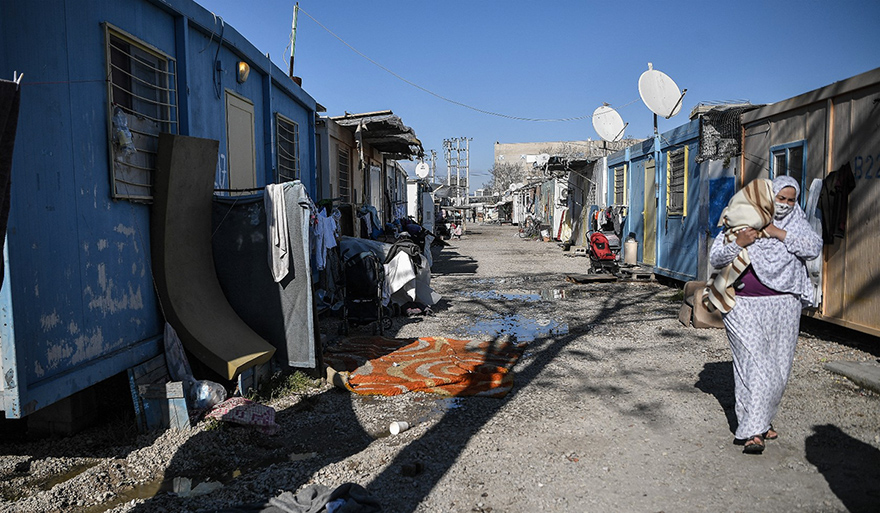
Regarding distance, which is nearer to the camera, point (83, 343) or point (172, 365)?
point (83, 343)

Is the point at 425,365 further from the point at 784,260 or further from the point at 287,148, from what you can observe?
the point at 287,148

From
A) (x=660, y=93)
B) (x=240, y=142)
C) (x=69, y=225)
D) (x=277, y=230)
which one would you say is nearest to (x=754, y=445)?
(x=277, y=230)

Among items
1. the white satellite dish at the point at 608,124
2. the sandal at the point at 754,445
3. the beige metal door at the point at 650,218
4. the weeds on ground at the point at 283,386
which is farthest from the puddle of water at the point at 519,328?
the white satellite dish at the point at 608,124

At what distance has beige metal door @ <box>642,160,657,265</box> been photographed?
1277 cm

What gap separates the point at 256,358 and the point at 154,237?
1.25m

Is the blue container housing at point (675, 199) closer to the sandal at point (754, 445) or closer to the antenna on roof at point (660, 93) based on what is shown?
the antenna on roof at point (660, 93)

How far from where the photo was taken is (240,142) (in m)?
6.86

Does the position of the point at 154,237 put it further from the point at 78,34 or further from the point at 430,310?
the point at 430,310

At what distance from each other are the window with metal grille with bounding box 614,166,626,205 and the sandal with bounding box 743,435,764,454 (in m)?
11.8

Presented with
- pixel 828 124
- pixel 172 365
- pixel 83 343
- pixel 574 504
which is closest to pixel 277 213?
pixel 172 365

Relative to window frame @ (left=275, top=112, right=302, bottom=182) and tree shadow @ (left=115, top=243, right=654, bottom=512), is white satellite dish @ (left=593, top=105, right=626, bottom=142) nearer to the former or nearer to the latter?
window frame @ (left=275, top=112, right=302, bottom=182)

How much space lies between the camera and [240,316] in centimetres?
559

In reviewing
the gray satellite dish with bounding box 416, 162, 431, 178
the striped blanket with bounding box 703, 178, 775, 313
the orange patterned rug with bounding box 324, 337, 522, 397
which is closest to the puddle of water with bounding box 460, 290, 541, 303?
the orange patterned rug with bounding box 324, 337, 522, 397

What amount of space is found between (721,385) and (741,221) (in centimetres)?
Result: 203
